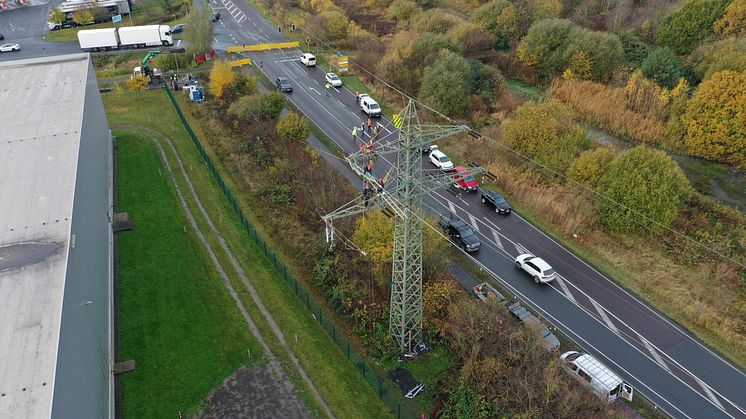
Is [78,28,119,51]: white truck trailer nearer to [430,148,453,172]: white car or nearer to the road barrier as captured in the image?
the road barrier

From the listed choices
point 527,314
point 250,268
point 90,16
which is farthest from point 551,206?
point 90,16

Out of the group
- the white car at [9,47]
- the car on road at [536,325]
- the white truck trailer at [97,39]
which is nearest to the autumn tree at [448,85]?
A: the car on road at [536,325]

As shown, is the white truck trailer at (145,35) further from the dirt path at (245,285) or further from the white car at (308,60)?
the dirt path at (245,285)

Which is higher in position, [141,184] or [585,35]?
[585,35]

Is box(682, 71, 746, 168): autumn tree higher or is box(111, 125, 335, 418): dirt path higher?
box(682, 71, 746, 168): autumn tree

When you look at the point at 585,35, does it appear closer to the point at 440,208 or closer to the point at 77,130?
the point at 440,208

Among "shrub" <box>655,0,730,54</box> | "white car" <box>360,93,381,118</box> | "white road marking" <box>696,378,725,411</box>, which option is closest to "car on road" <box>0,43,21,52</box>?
"white car" <box>360,93,381,118</box>
